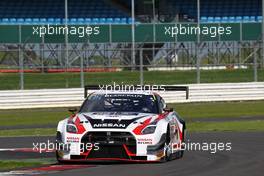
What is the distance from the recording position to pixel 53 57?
37.2m

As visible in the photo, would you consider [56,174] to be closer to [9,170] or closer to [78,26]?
[9,170]

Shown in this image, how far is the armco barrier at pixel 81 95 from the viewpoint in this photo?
32.6 m

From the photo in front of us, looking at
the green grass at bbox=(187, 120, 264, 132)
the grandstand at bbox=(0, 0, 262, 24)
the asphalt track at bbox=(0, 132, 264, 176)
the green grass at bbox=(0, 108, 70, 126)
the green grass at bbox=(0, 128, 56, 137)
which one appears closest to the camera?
the asphalt track at bbox=(0, 132, 264, 176)

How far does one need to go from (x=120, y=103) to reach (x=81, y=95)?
1896cm

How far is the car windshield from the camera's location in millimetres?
14125

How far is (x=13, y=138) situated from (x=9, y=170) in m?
8.09

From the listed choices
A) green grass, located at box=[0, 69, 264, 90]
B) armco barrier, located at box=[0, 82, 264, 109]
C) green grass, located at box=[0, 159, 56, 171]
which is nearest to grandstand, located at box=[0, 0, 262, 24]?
green grass, located at box=[0, 69, 264, 90]

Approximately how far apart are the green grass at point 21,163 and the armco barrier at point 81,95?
1849cm

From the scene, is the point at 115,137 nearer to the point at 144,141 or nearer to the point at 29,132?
the point at 144,141

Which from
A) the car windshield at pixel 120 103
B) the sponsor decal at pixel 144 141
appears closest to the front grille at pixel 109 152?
the sponsor decal at pixel 144 141

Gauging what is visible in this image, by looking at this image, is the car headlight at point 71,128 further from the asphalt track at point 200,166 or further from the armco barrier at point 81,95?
the armco barrier at point 81,95

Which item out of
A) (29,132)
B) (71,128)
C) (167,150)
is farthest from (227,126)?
(71,128)

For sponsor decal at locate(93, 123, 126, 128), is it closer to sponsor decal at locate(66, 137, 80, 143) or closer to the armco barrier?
sponsor decal at locate(66, 137, 80, 143)

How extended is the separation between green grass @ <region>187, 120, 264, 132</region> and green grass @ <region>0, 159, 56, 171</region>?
873 centimetres
